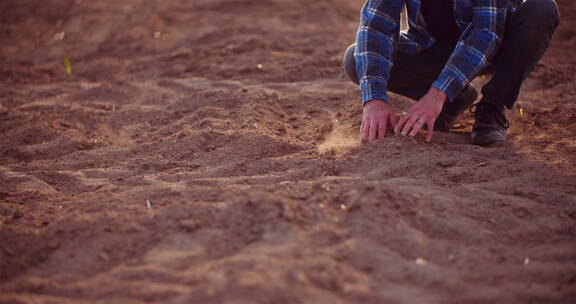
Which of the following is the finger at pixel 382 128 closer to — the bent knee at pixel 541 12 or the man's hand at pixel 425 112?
the man's hand at pixel 425 112

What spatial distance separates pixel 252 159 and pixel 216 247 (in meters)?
0.83

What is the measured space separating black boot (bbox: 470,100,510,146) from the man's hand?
387mm

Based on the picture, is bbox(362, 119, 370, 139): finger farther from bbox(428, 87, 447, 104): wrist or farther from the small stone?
the small stone

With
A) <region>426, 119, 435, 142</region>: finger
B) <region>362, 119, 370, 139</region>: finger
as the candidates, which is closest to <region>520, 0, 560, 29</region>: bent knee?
<region>426, 119, 435, 142</region>: finger

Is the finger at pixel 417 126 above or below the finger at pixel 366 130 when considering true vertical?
above

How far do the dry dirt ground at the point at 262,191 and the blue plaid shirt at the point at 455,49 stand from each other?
33cm

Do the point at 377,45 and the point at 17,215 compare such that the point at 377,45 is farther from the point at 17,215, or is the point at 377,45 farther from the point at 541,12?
the point at 17,215

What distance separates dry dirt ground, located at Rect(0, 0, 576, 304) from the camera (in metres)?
1.62

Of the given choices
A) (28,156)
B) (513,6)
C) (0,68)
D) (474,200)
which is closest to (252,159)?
(474,200)

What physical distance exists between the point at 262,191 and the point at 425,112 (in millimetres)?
895

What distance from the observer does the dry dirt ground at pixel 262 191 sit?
1616 mm

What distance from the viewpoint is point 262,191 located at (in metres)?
2.03

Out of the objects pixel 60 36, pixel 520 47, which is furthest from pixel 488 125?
pixel 60 36

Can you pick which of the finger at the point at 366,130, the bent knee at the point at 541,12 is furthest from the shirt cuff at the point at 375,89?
the bent knee at the point at 541,12
